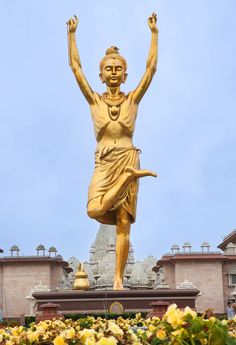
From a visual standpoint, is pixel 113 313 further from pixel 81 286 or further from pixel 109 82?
pixel 109 82

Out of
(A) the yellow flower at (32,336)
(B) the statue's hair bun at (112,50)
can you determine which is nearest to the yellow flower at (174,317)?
(A) the yellow flower at (32,336)

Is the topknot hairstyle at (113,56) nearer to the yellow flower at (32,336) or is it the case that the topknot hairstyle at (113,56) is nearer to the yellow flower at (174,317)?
the yellow flower at (32,336)

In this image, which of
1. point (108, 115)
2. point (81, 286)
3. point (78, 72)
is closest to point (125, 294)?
point (81, 286)

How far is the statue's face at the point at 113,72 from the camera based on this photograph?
10.5 metres

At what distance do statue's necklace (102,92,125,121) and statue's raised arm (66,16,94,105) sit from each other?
0.87 ft

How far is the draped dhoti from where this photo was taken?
10.2 metres

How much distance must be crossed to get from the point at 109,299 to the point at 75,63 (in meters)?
4.07

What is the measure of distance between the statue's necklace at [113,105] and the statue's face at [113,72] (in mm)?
240

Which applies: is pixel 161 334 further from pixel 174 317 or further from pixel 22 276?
pixel 22 276

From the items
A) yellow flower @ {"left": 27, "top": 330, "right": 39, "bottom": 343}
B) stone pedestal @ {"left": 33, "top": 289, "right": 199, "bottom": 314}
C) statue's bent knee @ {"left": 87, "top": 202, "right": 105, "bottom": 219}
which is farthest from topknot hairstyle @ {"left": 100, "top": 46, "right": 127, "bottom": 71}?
yellow flower @ {"left": 27, "top": 330, "right": 39, "bottom": 343}

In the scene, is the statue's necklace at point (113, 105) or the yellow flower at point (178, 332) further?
the statue's necklace at point (113, 105)

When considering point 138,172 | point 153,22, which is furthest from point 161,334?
point 153,22

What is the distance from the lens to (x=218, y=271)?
30484 mm

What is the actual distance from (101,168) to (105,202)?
675 millimetres
